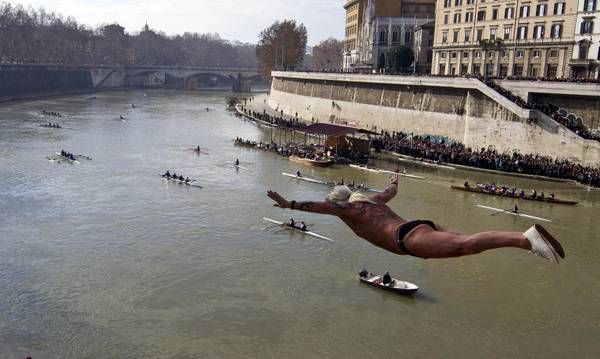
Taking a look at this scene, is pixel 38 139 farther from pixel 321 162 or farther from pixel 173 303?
pixel 173 303

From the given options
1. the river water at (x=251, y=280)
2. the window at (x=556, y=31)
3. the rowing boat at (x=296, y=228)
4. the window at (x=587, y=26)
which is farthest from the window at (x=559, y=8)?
the rowing boat at (x=296, y=228)

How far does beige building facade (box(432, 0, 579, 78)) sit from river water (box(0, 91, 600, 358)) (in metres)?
19.3

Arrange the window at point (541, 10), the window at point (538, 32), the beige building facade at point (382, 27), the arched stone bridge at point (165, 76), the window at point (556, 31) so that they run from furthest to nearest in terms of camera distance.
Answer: the arched stone bridge at point (165, 76)
the beige building facade at point (382, 27)
the window at point (538, 32)
the window at point (541, 10)
the window at point (556, 31)


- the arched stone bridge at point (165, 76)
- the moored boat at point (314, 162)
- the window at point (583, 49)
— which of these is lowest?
the moored boat at point (314, 162)

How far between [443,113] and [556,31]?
13.2m

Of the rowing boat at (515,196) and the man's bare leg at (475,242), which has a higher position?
the man's bare leg at (475,242)

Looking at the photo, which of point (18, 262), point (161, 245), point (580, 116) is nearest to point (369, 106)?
point (580, 116)

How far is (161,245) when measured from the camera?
23.7m

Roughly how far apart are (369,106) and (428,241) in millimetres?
52988

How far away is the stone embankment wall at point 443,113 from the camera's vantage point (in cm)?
3859

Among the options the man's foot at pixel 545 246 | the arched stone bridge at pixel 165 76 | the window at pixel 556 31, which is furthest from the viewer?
the arched stone bridge at pixel 165 76

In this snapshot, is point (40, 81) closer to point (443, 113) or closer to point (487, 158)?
point (443, 113)

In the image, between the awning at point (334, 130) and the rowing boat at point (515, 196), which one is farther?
Answer: the awning at point (334, 130)

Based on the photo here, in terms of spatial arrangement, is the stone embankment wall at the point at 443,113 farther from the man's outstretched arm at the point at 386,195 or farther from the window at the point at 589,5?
the man's outstretched arm at the point at 386,195
